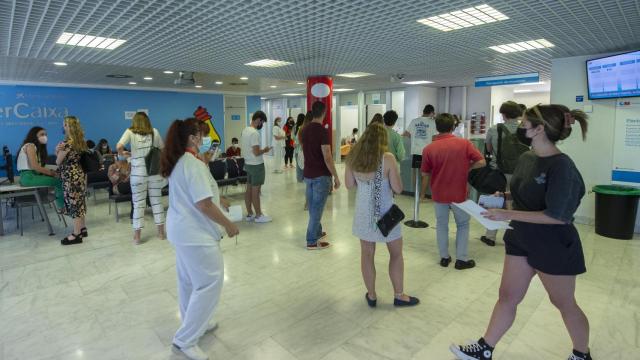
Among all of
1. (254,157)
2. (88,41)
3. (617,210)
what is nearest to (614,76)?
(617,210)

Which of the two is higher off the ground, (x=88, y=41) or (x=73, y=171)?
(x=88, y=41)

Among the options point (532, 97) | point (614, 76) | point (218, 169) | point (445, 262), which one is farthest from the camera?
point (532, 97)

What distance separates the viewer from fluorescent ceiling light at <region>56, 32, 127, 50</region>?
4.50m

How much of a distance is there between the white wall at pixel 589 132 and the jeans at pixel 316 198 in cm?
391

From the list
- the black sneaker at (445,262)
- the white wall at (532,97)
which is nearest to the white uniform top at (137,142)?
the black sneaker at (445,262)

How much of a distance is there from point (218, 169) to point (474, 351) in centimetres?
581

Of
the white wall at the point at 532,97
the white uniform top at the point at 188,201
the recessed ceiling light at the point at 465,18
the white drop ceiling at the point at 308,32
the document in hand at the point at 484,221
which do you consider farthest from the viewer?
the white wall at the point at 532,97

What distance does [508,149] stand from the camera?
14.7 ft

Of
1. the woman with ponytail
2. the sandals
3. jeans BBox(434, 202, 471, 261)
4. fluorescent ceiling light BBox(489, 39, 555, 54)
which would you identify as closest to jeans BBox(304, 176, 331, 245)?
jeans BBox(434, 202, 471, 261)

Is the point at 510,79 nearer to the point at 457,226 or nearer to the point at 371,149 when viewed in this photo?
the point at 457,226

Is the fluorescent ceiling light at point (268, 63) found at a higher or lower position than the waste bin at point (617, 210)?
higher

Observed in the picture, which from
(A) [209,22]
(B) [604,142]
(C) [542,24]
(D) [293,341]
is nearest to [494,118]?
(B) [604,142]

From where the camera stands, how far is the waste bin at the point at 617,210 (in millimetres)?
4910

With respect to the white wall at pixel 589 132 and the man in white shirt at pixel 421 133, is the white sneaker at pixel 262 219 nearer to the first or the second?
the man in white shirt at pixel 421 133
